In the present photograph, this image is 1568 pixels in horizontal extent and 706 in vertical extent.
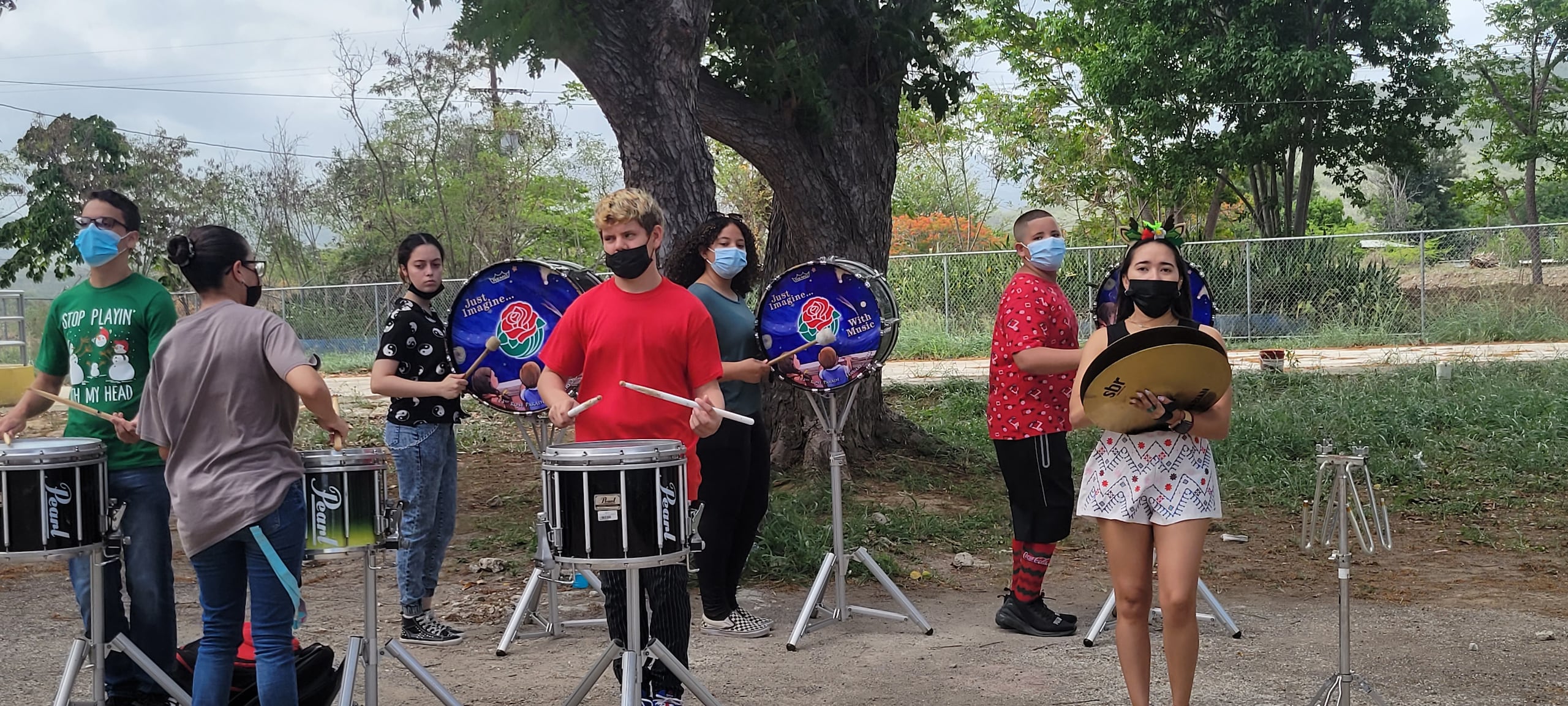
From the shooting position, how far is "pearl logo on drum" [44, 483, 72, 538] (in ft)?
12.4

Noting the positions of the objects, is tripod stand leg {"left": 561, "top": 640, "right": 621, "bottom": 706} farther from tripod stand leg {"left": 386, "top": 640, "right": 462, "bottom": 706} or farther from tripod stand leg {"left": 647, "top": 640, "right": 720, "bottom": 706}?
tripod stand leg {"left": 386, "top": 640, "right": 462, "bottom": 706}

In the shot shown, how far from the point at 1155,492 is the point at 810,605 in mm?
2041

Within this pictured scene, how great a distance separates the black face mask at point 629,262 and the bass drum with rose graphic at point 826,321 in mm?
1486

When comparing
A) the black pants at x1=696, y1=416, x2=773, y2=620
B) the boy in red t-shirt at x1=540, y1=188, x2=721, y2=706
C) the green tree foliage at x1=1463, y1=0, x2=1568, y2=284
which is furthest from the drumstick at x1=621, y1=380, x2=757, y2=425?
the green tree foliage at x1=1463, y1=0, x2=1568, y2=284

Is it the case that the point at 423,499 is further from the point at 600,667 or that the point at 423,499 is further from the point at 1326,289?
the point at 1326,289

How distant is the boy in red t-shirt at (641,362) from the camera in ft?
13.0

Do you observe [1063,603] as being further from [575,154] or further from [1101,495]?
[575,154]

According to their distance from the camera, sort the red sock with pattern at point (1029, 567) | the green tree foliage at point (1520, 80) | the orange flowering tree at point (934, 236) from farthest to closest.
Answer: the orange flowering tree at point (934, 236) < the green tree foliage at point (1520, 80) < the red sock with pattern at point (1029, 567)

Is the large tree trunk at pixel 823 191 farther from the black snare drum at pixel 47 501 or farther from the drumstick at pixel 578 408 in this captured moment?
the black snare drum at pixel 47 501

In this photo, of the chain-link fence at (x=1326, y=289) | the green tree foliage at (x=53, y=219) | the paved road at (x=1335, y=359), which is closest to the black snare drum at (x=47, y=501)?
the green tree foliage at (x=53, y=219)

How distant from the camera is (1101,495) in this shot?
397 centimetres

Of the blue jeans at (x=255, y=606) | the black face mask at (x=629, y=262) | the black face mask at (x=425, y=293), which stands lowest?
the blue jeans at (x=255, y=606)

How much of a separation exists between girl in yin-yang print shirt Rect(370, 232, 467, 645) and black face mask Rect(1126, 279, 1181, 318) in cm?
267

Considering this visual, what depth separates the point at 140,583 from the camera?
424cm
